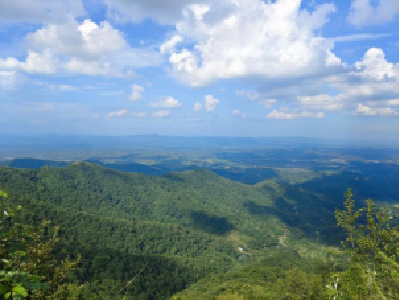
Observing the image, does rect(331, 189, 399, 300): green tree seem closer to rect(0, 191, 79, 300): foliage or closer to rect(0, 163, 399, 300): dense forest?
rect(0, 163, 399, 300): dense forest

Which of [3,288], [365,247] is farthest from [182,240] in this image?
[3,288]

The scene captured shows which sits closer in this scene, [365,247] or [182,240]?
[365,247]

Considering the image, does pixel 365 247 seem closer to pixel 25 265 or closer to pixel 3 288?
pixel 3 288

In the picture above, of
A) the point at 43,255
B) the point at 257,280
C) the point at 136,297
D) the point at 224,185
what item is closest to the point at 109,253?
the point at 136,297

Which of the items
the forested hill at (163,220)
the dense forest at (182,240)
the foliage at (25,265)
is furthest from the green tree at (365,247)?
the forested hill at (163,220)

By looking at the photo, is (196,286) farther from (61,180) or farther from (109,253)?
(61,180)

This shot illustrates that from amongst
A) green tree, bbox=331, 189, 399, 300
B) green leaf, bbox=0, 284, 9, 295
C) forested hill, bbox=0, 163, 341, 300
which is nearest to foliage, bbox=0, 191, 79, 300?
green leaf, bbox=0, 284, 9, 295
